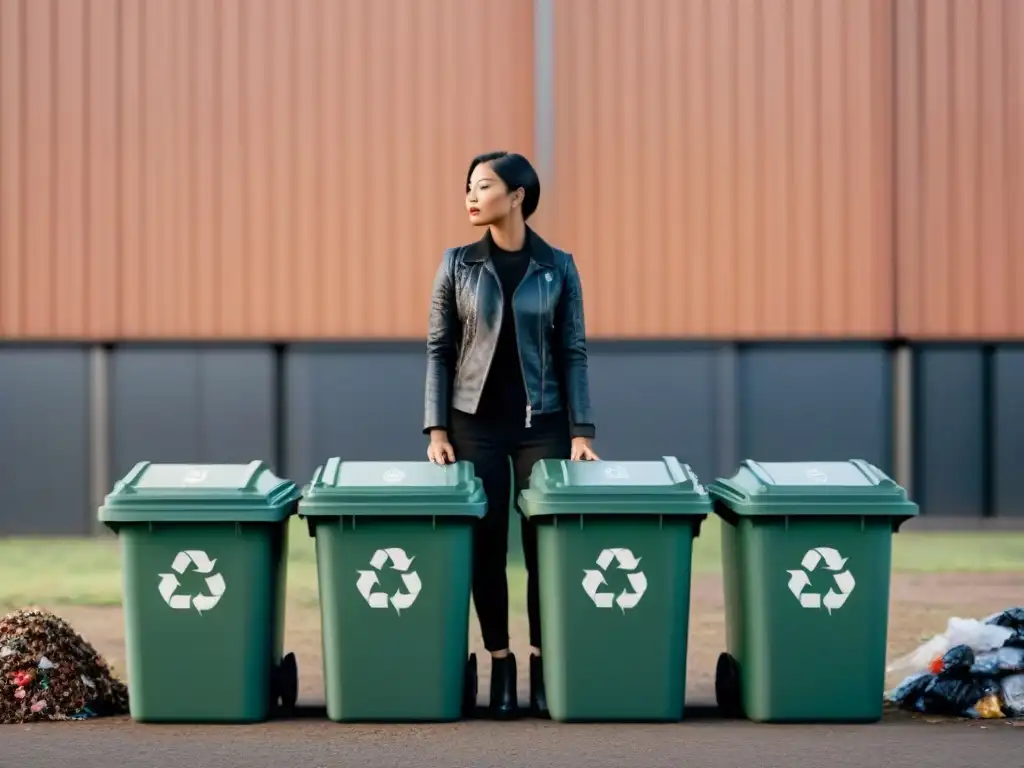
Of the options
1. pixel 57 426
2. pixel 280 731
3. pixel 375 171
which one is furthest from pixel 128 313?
pixel 280 731

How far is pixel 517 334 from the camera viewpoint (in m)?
5.23

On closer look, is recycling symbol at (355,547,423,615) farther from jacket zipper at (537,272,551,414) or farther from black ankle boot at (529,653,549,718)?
jacket zipper at (537,272,551,414)

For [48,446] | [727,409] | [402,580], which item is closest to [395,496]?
[402,580]

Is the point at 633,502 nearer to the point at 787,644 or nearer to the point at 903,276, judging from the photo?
the point at 787,644

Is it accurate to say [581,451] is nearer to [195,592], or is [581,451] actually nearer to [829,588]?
[829,588]

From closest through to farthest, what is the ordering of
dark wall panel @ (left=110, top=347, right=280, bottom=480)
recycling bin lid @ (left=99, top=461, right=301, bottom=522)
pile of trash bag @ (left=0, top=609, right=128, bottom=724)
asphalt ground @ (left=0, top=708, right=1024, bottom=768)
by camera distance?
asphalt ground @ (left=0, top=708, right=1024, bottom=768) → recycling bin lid @ (left=99, top=461, right=301, bottom=522) → pile of trash bag @ (left=0, top=609, right=128, bottom=724) → dark wall panel @ (left=110, top=347, right=280, bottom=480)

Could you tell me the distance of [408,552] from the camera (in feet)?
16.4

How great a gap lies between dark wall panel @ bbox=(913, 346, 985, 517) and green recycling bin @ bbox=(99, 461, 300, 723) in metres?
7.99

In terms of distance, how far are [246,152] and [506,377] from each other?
6.61 meters

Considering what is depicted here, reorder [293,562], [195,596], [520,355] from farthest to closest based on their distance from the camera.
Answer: [293,562], [520,355], [195,596]

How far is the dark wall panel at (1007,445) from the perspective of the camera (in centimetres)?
1183

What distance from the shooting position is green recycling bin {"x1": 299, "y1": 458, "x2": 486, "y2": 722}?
196 inches

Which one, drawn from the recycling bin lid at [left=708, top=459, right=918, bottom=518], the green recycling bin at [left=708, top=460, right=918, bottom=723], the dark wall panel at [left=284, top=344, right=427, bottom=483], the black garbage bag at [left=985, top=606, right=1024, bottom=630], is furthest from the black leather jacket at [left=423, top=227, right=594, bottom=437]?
the dark wall panel at [left=284, top=344, right=427, bottom=483]

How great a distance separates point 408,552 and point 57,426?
297 inches
